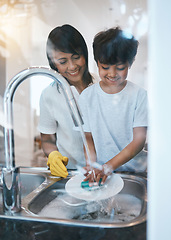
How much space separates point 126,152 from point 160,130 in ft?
1.52

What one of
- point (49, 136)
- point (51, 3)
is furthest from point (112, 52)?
point (49, 136)

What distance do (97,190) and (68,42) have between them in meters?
0.54

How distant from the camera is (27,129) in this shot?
3.04 feet

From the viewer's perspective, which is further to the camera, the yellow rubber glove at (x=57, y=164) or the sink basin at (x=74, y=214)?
the yellow rubber glove at (x=57, y=164)

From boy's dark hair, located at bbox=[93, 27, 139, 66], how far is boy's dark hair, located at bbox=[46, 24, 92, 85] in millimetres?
55

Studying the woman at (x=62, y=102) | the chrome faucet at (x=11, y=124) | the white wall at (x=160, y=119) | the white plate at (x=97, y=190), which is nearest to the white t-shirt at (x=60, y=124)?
the woman at (x=62, y=102)

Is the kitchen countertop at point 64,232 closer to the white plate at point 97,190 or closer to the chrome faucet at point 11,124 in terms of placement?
the chrome faucet at point 11,124

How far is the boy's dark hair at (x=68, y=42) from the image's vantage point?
0.82 meters

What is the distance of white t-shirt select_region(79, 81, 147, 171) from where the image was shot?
785 millimetres

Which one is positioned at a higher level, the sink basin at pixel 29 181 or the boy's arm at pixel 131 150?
the boy's arm at pixel 131 150

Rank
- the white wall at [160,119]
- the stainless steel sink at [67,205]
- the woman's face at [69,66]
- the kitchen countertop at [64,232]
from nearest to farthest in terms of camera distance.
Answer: the white wall at [160,119] → the kitchen countertop at [64,232] → the stainless steel sink at [67,205] → the woman's face at [69,66]

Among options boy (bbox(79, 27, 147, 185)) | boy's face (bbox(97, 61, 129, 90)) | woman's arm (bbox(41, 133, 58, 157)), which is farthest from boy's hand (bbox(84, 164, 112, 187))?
boy's face (bbox(97, 61, 129, 90))

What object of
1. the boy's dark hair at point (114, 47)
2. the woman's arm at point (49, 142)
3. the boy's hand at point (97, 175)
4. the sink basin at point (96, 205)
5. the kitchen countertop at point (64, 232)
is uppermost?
the boy's dark hair at point (114, 47)

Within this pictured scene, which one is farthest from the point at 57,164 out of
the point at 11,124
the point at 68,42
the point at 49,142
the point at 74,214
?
the point at 68,42
